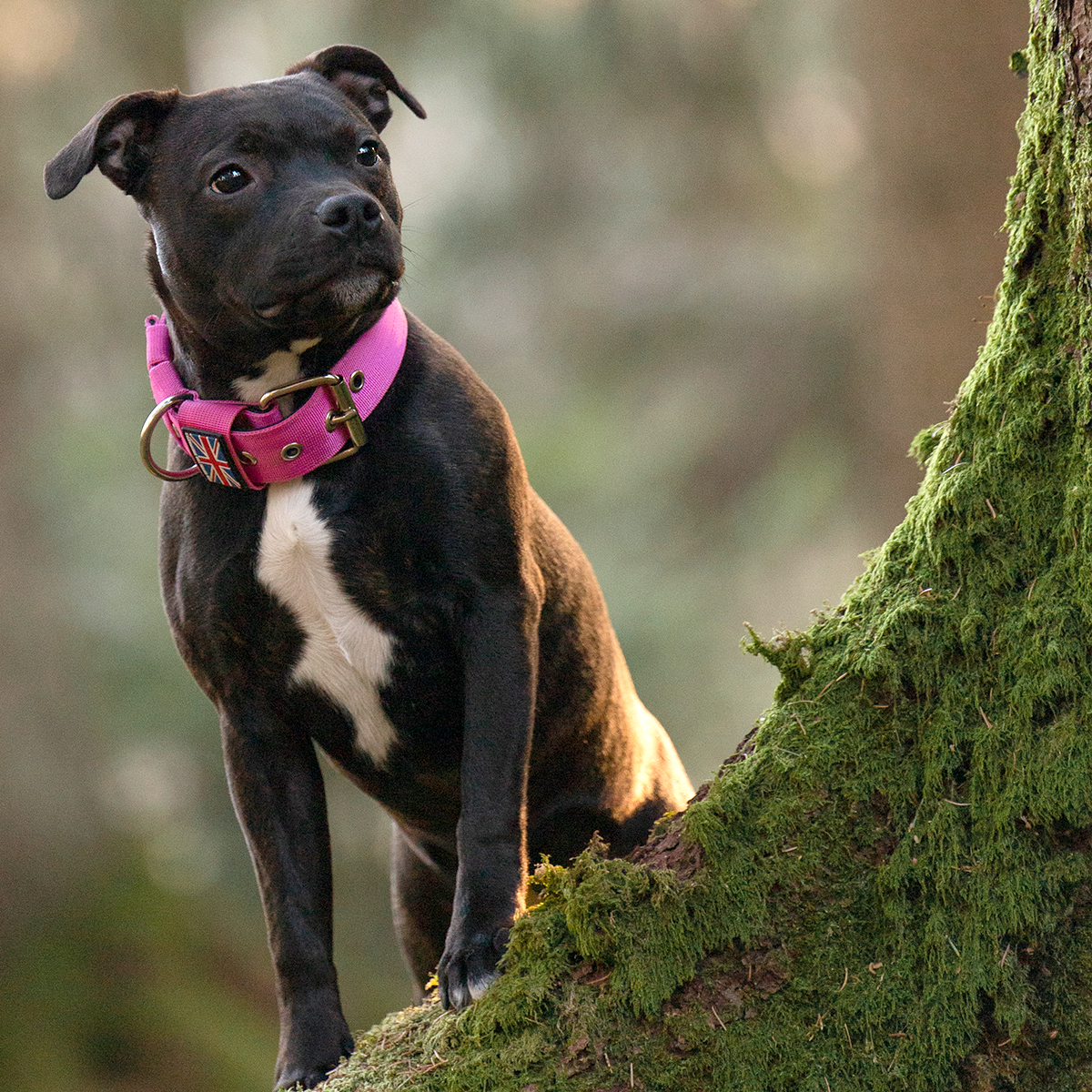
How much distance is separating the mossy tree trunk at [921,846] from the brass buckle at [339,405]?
104 centimetres

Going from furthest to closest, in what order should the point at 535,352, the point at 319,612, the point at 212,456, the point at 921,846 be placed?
the point at 535,352 → the point at 319,612 → the point at 212,456 → the point at 921,846

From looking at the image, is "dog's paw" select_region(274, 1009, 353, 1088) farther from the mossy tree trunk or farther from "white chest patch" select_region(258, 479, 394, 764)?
"white chest patch" select_region(258, 479, 394, 764)

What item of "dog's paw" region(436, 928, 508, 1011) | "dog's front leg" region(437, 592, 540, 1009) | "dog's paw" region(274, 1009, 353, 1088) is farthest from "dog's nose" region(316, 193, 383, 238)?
"dog's paw" region(274, 1009, 353, 1088)

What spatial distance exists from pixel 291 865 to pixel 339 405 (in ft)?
3.51

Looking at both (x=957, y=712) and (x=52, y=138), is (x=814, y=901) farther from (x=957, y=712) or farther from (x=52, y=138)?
(x=52, y=138)

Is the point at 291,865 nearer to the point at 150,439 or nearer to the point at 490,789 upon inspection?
the point at 490,789

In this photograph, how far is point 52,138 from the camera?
9469mm

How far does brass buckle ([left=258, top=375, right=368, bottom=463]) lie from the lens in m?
2.70

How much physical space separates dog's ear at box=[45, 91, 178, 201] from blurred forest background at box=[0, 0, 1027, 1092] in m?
5.09

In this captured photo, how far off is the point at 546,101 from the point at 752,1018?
30.2 ft

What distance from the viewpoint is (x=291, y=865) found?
2967mm

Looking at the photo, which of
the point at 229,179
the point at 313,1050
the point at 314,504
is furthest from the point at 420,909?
the point at 229,179

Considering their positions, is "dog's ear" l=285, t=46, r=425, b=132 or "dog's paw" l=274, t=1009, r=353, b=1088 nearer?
"dog's paw" l=274, t=1009, r=353, b=1088

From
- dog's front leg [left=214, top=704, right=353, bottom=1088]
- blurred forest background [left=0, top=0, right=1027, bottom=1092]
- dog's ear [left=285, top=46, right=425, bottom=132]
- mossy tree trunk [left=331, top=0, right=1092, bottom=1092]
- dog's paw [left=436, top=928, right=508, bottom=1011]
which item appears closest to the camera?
mossy tree trunk [left=331, top=0, right=1092, bottom=1092]
